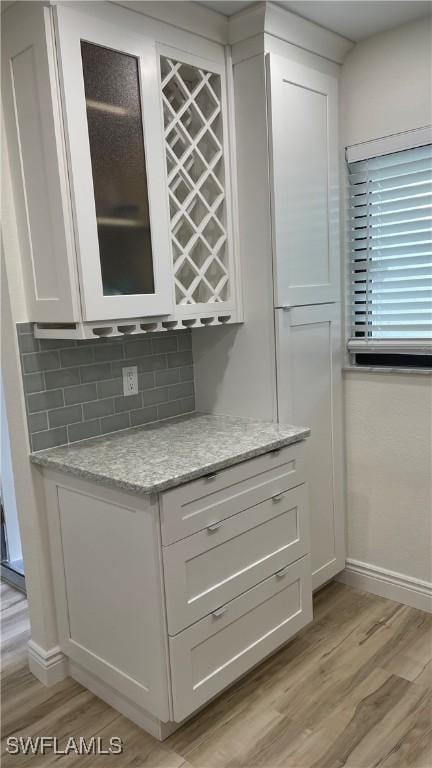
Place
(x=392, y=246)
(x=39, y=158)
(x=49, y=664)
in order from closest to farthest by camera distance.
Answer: (x=39, y=158)
(x=49, y=664)
(x=392, y=246)

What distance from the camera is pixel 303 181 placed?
237cm

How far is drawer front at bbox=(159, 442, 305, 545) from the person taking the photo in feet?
5.83

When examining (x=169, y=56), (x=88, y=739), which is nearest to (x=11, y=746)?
(x=88, y=739)

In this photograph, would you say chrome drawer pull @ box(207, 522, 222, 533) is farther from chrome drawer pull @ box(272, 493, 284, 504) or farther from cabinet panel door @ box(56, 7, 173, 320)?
cabinet panel door @ box(56, 7, 173, 320)

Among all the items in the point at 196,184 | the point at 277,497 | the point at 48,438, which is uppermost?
the point at 196,184

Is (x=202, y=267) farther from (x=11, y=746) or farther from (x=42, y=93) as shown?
(x=11, y=746)

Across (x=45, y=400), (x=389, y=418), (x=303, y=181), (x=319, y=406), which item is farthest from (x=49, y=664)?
(x=303, y=181)

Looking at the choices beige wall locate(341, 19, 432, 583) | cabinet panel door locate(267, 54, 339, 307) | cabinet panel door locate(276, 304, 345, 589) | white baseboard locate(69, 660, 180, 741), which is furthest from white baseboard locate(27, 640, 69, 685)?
cabinet panel door locate(267, 54, 339, 307)

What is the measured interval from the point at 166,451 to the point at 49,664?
961 mm

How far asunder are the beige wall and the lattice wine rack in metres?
0.66

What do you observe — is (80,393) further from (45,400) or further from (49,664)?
(49,664)

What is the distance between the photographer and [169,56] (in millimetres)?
2064

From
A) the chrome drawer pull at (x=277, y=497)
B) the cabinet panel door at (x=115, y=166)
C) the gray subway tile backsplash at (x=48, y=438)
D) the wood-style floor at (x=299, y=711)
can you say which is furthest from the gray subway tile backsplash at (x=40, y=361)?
the wood-style floor at (x=299, y=711)

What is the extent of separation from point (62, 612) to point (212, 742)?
0.70 metres
